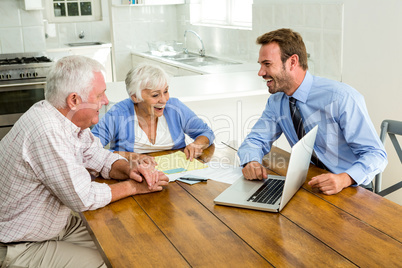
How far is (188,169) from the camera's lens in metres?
2.14

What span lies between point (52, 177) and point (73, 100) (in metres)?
0.30

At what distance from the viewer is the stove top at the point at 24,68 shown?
4.14m

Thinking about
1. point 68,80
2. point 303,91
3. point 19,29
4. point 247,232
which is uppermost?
point 19,29

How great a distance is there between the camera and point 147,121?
2.52 metres

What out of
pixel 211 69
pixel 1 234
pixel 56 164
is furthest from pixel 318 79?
pixel 211 69

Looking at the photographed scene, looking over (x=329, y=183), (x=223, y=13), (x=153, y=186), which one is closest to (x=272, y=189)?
(x=329, y=183)

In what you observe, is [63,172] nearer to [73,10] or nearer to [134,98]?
[134,98]

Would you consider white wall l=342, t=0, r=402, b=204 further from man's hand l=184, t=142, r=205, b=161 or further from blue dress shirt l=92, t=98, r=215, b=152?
man's hand l=184, t=142, r=205, b=161

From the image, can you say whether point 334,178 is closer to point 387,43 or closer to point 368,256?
point 368,256

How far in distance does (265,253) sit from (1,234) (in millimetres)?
981

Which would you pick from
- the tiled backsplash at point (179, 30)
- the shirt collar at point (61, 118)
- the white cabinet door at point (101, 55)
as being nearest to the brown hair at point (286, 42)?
the shirt collar at point (61, 118)

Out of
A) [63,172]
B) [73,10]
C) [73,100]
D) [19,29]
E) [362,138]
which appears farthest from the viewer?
[73,10]

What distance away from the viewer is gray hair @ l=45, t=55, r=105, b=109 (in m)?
1.72

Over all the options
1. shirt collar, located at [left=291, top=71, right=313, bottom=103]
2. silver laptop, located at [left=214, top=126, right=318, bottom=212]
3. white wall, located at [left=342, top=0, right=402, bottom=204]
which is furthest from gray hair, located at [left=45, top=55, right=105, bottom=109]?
white wall, located at [left=342, top=0, right=402, bottom=204]
